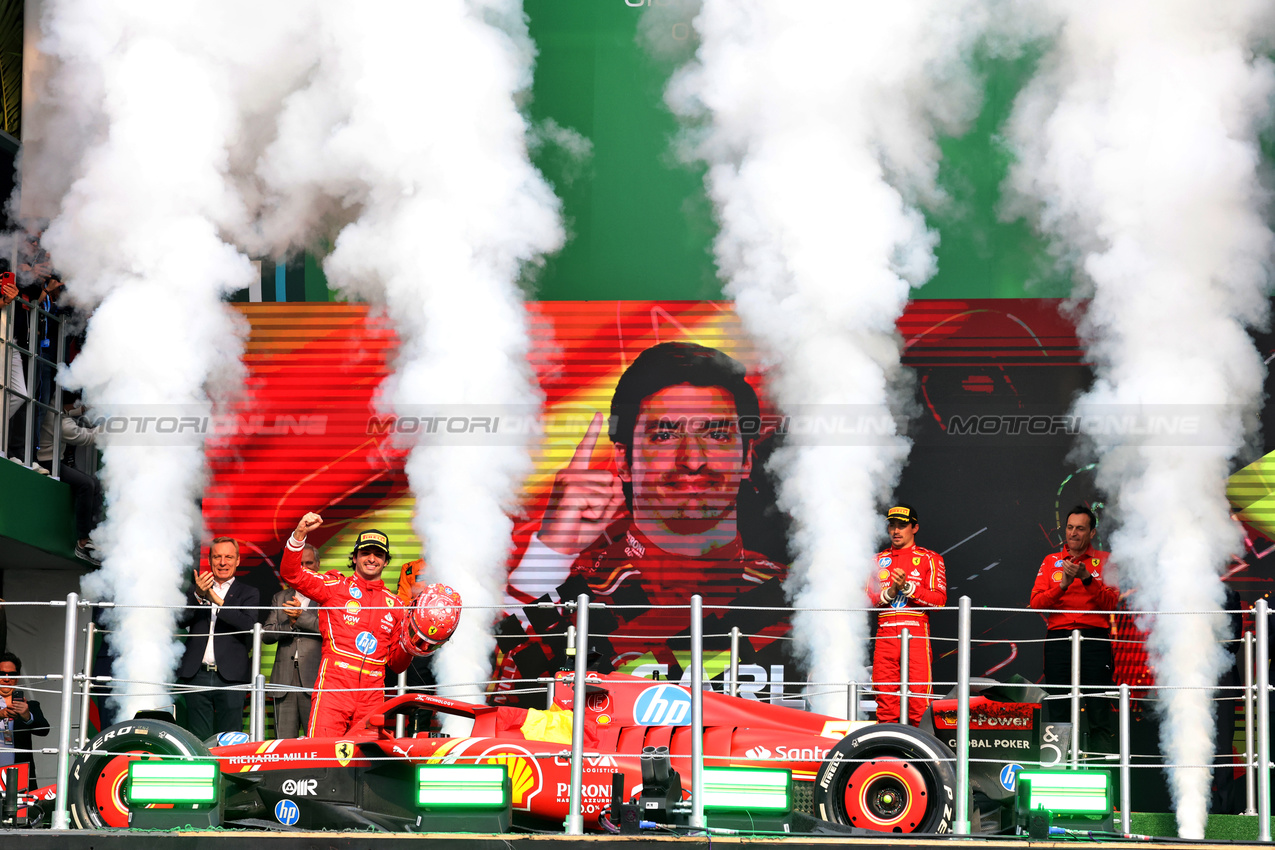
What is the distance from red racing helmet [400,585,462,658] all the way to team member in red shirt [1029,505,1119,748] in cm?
361

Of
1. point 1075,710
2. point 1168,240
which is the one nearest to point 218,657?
point 1075,710

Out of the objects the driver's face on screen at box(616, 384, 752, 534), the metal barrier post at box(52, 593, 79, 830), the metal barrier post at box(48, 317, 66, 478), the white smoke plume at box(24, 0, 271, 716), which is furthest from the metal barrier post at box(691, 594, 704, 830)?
the metal barrier post at box(48, 317, 66, 478)

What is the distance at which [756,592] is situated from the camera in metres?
10.8

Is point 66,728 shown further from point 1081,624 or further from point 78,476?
point 1081,624

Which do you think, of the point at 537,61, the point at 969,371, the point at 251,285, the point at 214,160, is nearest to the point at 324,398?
the point at 251,285

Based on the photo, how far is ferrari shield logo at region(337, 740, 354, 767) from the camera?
6.37m

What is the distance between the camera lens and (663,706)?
7051mm

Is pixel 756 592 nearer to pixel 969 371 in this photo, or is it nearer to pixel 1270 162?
pixel 969 371

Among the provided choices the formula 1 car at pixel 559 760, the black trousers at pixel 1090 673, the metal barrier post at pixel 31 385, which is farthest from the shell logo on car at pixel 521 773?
the metal barrier post at pixel 31 385

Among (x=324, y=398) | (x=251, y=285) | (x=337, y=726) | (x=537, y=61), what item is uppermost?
(x=537, y=61)

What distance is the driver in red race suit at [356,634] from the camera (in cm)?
744

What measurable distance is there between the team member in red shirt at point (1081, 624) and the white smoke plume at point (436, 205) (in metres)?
3.97

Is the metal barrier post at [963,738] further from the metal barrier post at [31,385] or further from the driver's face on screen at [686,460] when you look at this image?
the metal barrier post at [31,385]

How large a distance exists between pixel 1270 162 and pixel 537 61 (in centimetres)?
559
